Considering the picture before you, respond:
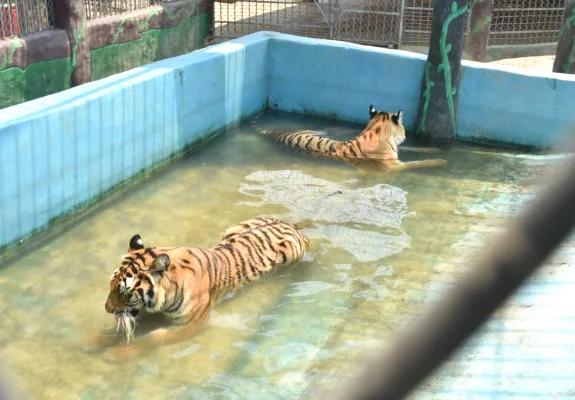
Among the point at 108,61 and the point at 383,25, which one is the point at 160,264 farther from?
the point at 383,25

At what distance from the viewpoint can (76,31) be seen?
24.0 feet

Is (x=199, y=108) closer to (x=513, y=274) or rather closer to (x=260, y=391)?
(x=260, y=391)

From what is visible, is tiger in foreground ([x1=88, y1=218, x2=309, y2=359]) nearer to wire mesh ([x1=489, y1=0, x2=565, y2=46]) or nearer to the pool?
the pool

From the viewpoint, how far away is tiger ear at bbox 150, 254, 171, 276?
11.6ft

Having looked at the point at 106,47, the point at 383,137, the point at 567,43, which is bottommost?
the point at 383,137

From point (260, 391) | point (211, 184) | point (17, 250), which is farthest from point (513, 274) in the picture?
point (211, 184)

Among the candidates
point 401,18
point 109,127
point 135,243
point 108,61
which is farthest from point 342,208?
point 401,18

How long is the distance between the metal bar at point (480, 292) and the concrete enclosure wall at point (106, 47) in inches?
261

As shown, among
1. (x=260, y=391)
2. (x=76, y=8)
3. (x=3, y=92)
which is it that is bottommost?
(x=260, y=391)

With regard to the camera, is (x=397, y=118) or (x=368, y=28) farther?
(x=368, y=28)

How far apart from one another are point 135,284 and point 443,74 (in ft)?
14.5

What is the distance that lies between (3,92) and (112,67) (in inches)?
71.0

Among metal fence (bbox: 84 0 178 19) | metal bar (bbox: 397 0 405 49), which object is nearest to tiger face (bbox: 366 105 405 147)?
metal fence (bbox: 84 0 178 19)

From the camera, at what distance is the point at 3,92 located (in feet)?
21.7
